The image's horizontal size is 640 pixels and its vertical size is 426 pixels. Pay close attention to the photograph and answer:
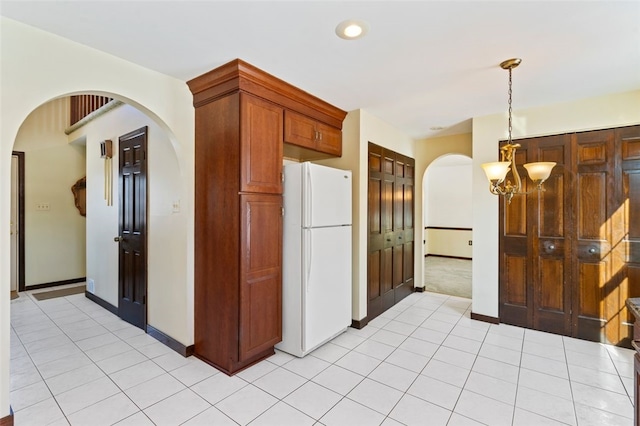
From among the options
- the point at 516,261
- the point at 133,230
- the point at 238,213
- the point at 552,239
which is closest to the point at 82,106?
the point at 133,230

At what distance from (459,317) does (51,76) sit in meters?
4.65

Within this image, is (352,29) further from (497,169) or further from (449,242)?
(449,242)

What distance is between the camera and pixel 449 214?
8742 millimetres

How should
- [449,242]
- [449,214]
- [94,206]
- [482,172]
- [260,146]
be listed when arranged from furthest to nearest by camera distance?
[449,214] → [449,242] → [94,206] → [482,172] → [260,146]

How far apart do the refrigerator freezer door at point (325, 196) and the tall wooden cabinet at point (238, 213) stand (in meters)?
0.27

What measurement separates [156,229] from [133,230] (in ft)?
1.80

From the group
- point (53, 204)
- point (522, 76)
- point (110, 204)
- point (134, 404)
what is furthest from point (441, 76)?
point (53, 204)

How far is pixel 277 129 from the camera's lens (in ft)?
9.34

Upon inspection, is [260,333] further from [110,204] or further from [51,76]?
[110,204]

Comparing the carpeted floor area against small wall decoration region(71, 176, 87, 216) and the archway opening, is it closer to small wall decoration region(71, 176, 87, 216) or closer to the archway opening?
the archway opening

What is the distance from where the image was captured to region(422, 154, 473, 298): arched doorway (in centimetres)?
829

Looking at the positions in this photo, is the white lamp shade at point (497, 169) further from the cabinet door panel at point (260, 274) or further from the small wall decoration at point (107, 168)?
the small wall decoration at point (107, 168)

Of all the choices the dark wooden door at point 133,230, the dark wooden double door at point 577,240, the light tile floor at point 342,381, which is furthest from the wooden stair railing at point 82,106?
the dark wooden double door at point 577,240

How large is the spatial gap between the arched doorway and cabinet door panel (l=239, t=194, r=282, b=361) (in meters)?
5.75
